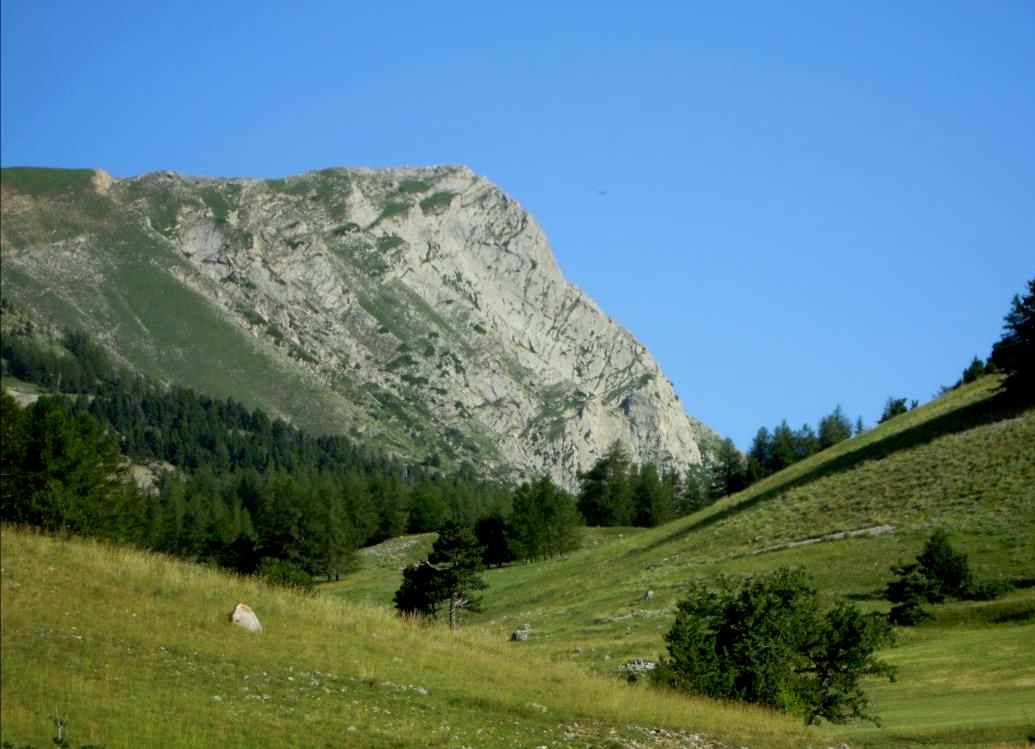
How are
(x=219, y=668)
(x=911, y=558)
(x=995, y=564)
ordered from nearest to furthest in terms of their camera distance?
(x=219, y=668) < (x=995, y=564) < (x=911, y=558)

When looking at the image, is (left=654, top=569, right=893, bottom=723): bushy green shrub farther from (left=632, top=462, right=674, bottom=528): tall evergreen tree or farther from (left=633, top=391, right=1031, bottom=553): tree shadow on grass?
(left=632, top=462, right=674, bottom=528): tall evergreen tree

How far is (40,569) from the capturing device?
21219 mm

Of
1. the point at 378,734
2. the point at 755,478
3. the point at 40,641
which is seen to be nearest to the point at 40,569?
the point at 40,641

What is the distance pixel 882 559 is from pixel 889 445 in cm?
3247

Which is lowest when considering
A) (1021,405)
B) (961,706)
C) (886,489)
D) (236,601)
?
(961,706)

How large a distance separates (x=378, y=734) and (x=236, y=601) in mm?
6657

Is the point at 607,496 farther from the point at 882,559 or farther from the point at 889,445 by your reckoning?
the point at 882,559

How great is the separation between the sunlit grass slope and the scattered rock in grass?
0.22m

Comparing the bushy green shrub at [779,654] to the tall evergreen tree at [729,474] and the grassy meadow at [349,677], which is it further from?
the tall evergreen tree at [729,474]

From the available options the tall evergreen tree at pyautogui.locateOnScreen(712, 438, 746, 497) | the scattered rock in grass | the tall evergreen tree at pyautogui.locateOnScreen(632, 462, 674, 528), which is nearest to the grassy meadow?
the scattered rock in grass

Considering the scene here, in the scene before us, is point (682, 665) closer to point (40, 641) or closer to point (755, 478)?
point (40, 641)

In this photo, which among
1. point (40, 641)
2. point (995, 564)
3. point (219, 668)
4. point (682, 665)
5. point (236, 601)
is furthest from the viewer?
point (995, 564)

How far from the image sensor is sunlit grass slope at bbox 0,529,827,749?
55.8ft

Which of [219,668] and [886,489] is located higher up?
[886,489]
